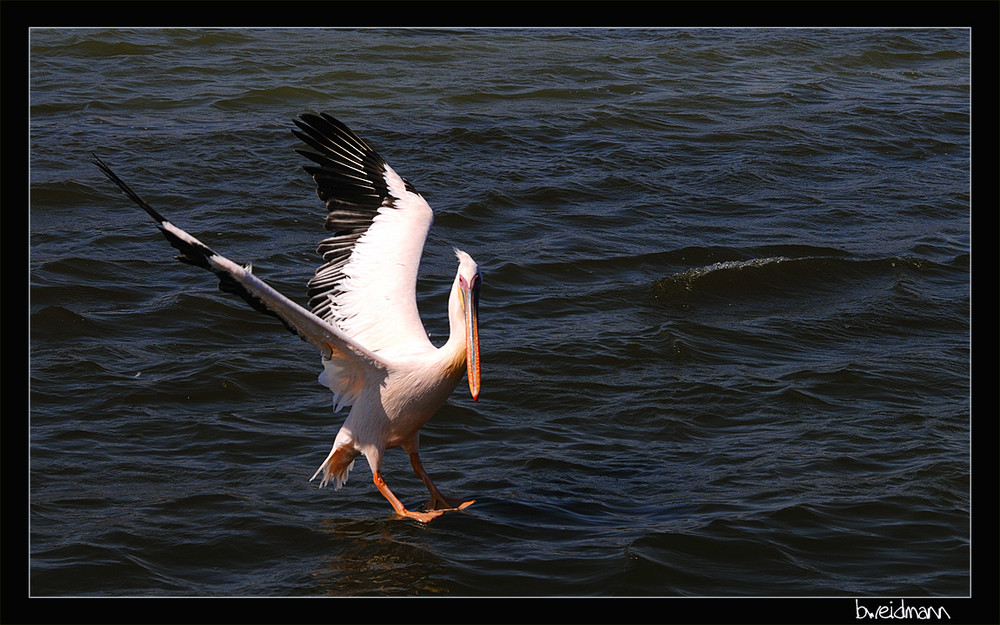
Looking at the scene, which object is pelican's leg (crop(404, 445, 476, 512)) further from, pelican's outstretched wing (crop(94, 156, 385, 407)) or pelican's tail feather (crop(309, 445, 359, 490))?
pelican's outstretched wing (crop(94, 156, 385, 407))

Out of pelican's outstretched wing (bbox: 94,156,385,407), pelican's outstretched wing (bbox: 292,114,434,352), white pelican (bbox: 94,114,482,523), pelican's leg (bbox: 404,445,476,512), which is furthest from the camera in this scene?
pelican's outstretched wing (bbox: 292,114,434,352)

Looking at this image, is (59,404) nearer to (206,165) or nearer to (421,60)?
(206,165)

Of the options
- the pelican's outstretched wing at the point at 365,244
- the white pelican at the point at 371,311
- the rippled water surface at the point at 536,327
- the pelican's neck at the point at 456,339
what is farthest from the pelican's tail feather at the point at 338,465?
the pelican's neck at the point at 456,339

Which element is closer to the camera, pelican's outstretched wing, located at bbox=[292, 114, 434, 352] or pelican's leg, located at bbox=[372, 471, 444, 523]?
pelican's leg, located at bbox=[372, 471, 444, 523]

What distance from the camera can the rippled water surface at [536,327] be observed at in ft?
19.2

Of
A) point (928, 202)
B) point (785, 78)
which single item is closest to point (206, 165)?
point (928, 202)

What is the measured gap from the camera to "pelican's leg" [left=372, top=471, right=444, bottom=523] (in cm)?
607

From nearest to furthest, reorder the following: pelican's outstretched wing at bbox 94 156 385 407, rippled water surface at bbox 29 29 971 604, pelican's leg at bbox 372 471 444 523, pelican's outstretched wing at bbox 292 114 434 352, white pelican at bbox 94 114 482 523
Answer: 1. pelican's outstretched wing at bbox 94 156 385 407
2. white pelican at bbox 94 114 482 523
3. rippled water surface at bbox 29 29 971 604
4. pelican's leg at bbox 372 471 444 523
5. pelican's outstretched wing at bbox 292 114 434 352

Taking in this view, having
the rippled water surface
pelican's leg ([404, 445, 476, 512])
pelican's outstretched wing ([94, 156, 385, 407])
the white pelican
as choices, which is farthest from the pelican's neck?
the rippled water surface

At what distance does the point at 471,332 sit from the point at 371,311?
3.04 ft

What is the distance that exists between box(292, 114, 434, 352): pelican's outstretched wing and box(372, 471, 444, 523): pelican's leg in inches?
27.0

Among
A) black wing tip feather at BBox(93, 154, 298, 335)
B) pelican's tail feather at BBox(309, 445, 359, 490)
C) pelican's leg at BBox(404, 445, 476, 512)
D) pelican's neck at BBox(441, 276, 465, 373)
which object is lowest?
pelican's leg at BBox(404, 445, 476, 512)

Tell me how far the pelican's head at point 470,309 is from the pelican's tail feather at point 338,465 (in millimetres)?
825

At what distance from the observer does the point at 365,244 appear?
679 cm
